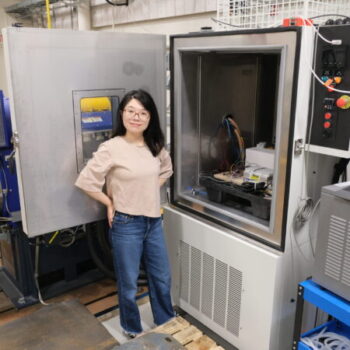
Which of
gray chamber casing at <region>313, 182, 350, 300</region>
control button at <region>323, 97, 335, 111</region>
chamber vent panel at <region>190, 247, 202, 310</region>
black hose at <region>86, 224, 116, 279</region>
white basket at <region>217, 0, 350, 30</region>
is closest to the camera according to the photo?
gray chamber casing at <region>313, 182, 350, 300</region>

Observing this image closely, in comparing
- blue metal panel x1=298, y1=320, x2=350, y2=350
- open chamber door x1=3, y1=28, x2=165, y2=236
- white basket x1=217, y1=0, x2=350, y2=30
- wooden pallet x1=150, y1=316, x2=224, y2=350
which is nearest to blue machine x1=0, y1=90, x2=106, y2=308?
open chamber door x1=3, y1=28, x2=165, y2=236

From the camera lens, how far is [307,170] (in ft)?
5.32

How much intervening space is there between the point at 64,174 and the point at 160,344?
879mm

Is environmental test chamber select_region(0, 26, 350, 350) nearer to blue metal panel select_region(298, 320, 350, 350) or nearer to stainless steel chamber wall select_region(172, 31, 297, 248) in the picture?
stainless steel chamber wall select_region(172, 31, 297, 248)

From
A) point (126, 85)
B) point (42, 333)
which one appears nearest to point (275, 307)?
point (42, 333)

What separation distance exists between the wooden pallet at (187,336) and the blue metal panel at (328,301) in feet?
1.82

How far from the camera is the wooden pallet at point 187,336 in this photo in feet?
5.96

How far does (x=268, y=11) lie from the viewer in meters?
1.68

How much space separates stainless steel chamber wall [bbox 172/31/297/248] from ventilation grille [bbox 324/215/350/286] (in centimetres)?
34

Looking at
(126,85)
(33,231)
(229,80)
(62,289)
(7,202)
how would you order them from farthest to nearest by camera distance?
1. (62,289)
2. (7,202)
3. (229,80)
4. (126,85)
5. (33,231)

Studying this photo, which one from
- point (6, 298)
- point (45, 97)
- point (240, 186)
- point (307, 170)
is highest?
point (45, 97)

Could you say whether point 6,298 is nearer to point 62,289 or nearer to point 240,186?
point 62,289

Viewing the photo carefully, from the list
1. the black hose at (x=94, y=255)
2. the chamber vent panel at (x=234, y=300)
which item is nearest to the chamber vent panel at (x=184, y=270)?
the chamber vent panel at (x=234, y=300)

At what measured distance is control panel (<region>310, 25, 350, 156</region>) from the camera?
4.49 feet
